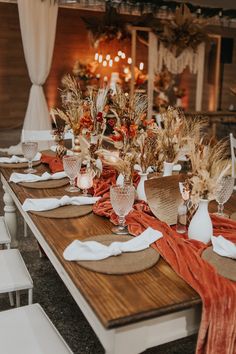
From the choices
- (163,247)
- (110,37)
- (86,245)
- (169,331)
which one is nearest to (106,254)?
(86,245)

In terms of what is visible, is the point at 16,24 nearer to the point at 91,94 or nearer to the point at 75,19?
the point at 75,19

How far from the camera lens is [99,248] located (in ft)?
4.53

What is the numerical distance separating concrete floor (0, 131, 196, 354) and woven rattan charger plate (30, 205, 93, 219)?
71 cm

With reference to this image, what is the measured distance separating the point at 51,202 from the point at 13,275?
0.36 metres

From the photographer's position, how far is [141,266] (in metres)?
1.31

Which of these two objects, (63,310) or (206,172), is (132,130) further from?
(63,310)

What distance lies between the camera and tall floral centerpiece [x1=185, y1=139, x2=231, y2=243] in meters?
1.49

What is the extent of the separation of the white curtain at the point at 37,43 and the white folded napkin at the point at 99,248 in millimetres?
4841

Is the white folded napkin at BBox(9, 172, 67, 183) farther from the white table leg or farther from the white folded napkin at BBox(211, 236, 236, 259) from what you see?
the white folded napkin at BBox(211, 236, 236, 259)

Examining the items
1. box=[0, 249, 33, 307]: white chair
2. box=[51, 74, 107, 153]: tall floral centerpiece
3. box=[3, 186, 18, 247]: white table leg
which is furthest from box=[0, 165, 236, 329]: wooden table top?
box=[3, 186, 18, 247]: white table leg

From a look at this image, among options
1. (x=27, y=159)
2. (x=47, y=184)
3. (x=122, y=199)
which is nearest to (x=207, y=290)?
(x=122, y=199)

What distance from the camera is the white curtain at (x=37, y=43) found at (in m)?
5.64

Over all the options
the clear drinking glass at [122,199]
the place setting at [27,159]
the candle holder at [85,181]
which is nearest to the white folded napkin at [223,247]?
the clear drinking glass at [122,199]

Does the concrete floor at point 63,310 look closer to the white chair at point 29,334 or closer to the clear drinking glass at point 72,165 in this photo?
the white chair at point 29,334
